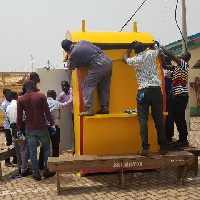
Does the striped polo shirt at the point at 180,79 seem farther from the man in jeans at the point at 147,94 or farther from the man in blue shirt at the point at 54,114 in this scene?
the man in blue shirt at the point at 54,114

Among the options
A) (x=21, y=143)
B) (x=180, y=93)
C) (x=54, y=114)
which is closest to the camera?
(x=180, y=93)

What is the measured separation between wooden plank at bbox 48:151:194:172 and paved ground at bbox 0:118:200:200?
1.36 ft

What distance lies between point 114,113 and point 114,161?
1.01 m

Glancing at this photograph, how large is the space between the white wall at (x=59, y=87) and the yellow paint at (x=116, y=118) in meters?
1.38

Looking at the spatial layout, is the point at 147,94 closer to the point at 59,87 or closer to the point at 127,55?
the point at 127,55

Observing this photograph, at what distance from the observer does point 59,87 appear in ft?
24.5

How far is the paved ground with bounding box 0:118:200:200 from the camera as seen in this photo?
501cm

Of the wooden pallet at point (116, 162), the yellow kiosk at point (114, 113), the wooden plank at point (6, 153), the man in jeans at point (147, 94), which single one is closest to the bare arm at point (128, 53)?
the yellow kiosk at point (114, 113)

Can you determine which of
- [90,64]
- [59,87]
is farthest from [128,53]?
[59,87]

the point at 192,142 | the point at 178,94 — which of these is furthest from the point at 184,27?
the point at 178,94

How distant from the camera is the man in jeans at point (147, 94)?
17.7 ft

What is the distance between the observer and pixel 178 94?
6305 mm

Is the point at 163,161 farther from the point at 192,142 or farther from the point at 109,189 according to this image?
the point at 192,142

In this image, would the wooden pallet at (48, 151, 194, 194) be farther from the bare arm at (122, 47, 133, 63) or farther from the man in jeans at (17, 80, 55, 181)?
the bare arm at (122, 47, 133, 63)
